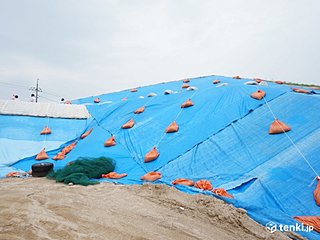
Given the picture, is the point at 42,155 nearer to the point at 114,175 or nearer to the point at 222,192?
the point at 114,175

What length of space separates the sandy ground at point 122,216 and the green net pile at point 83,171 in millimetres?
922

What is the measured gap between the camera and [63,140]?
9.45 meters

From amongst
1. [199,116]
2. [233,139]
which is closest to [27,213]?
[233,139]

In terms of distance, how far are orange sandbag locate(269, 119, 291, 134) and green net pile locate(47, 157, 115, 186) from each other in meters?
3.86

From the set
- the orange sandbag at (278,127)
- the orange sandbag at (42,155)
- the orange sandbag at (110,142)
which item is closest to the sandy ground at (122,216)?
the orange sandbag at (278,127)

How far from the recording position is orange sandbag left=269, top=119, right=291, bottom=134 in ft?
17.5

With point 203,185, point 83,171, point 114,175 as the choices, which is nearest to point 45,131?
point 83,171

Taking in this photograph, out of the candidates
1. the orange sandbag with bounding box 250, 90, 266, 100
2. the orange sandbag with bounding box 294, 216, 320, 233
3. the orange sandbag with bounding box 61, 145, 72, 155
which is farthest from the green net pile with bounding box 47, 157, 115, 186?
the orange sandbag with bounding box 250, 90, 266, 100

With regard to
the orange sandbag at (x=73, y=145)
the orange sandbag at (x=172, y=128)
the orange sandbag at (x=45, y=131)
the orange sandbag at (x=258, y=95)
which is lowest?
the orange sandbag at (x=73, y=145)

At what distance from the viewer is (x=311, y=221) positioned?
3389 mm

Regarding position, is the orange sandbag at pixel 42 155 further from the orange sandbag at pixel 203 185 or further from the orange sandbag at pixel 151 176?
the orange sandbag at pixel 203 185

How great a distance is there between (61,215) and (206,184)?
2536mm

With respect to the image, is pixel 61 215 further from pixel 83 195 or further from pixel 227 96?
pixel 227 96

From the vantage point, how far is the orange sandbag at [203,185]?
178 inches
